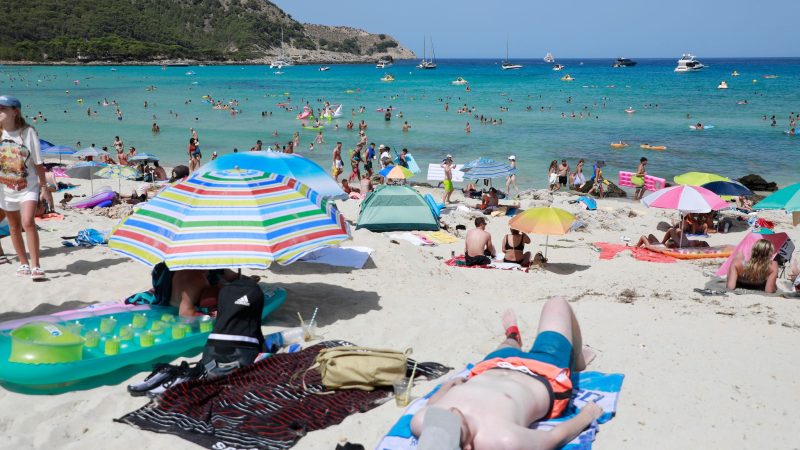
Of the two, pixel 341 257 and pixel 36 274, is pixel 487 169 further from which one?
pixel 36 274

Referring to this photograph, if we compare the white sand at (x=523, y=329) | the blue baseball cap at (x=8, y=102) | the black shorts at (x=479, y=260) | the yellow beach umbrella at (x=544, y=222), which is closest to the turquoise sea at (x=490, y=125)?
the yellow beach umbrella at (x=544, y=222)

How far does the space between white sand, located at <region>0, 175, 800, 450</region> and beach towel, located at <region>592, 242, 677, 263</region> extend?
1.00 ft

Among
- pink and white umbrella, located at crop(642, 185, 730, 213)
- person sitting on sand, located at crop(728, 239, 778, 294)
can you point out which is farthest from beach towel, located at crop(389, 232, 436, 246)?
person sitting on sand, located at crop(728, 239, 778, 294)

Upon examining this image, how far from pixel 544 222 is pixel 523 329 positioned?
171 inches

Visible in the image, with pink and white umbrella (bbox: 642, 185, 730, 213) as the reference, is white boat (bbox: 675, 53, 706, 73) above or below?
above

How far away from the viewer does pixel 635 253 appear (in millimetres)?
11039

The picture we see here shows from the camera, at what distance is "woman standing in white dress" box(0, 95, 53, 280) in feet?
20.2

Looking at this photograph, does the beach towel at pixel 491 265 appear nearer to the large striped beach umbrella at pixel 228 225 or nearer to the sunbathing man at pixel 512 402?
the large striped beach umbrella at pixel 228 225

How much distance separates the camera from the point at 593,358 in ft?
16.0

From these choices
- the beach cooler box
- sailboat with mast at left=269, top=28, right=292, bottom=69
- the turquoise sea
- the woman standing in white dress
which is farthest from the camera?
sailboat with mast at left=269, top=28, right=292, bottom=69

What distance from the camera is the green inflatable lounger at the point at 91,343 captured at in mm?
4406

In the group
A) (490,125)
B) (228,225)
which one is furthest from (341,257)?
(490,125)

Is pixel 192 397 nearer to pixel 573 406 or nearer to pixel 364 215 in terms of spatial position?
pixel 573 406

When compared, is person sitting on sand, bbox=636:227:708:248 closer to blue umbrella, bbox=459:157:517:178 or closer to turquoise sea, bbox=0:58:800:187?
blue umbrella, bbox=459:157:517:178
